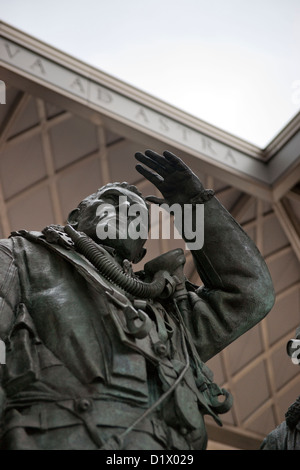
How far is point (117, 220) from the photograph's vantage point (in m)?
3.87

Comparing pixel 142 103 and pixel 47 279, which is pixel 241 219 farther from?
pixel 47 279

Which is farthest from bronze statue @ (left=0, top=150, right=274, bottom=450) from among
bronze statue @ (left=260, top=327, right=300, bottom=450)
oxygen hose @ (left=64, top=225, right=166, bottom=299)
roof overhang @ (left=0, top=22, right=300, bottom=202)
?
roof overhang @ (left=0, top=22, right=300, bottom=202)

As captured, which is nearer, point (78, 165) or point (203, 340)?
point (203, 340)

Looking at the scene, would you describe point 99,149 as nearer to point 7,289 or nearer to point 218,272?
point 218,272

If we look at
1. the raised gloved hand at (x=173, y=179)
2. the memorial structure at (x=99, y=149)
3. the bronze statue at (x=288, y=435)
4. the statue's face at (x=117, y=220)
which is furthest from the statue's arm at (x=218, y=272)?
the memorial structure at (x=99, y=149)

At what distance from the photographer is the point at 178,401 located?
3.12m

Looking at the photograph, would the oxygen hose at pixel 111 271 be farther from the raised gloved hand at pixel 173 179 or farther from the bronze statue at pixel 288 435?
the bronze statue at pixel 288 435

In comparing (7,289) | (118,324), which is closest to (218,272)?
(118,324)

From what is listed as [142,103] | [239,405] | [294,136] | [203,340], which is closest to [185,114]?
[142,103]

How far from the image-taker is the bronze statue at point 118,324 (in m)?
2.95

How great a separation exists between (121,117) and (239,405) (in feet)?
22.0

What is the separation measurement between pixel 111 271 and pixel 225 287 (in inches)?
25.4

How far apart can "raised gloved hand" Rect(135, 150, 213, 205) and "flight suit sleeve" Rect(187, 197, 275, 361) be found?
101mm

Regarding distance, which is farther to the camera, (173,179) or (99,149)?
(99,149)
